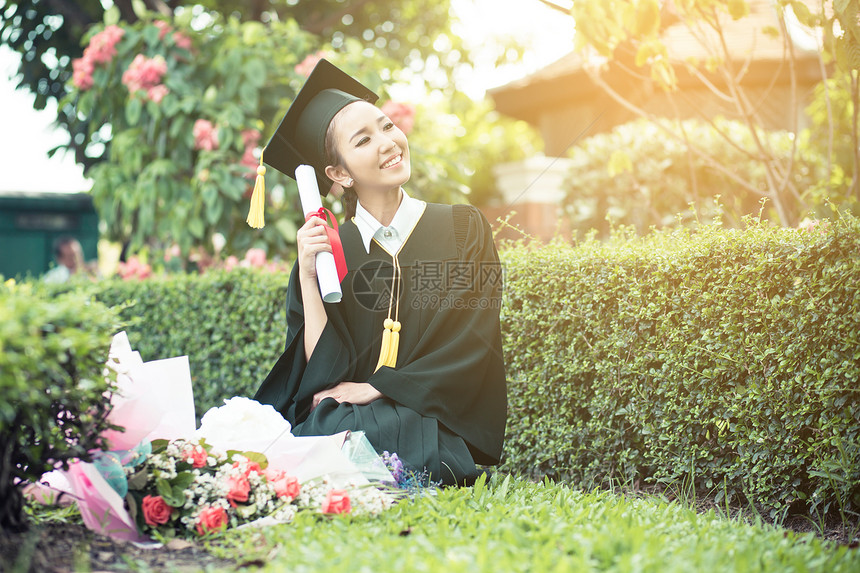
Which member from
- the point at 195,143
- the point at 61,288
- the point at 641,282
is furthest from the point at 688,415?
the point at 61,288

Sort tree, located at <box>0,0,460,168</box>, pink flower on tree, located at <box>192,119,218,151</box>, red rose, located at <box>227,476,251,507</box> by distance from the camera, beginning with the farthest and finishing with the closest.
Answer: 1. tree, located at <box>0,0,460,168</box>
2. pink flower on tree, located at <box>192,119,218,151</box>
3. red rose, located at <box>227,476,251,507</box>

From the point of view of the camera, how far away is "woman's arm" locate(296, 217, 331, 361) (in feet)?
10.5

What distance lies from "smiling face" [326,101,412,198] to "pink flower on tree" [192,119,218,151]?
3455mm

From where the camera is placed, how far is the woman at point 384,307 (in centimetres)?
317

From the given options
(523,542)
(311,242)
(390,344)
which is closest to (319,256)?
(311,242)

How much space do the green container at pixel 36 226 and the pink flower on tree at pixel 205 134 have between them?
31.6 feet

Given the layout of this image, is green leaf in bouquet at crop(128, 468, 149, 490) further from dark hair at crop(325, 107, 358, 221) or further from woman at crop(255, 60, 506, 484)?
dark hair at crop(325, 107, 358, 221)

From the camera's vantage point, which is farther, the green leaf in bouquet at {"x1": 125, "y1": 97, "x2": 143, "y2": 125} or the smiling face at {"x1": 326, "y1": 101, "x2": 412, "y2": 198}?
the green leaf in bouquet at {"x1": 125, "y1": 97, "x2": 143, "y2": 125}

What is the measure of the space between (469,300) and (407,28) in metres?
9.84

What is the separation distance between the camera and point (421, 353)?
Result: 328cm

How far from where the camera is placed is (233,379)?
5688mm

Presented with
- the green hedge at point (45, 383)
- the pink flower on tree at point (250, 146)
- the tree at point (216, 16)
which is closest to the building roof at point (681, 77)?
the tree at point (216, 16)

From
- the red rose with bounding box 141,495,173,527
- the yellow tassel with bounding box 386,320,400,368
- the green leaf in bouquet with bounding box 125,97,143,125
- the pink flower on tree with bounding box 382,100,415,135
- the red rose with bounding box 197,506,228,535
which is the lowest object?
the red rose with bounding box 197,506,228,535

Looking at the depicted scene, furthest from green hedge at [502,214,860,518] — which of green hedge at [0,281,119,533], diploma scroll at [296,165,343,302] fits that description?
green hedge at [0,281,119,533]
